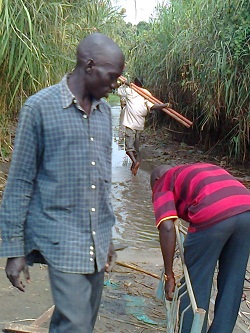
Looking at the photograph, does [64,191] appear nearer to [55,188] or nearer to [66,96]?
[55,188]

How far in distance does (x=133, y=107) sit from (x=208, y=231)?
6.39 meters

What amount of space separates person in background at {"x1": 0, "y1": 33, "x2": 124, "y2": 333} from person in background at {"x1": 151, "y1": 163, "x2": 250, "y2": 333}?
71cm

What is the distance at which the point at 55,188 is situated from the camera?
7.24ft

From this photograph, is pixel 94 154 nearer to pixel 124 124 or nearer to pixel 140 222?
pixel 140 222

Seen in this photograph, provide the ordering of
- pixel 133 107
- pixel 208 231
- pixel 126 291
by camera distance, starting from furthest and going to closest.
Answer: pixel 133 107
pixel 126 291
pixel 208 231

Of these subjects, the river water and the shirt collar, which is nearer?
the shirt collar

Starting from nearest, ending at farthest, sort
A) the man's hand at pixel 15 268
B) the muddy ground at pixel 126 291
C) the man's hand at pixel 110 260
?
1. the man's hand at pixel 15 268
2. the man's hand at pixel 110 260
3. the muddy ground at pixel 126 291

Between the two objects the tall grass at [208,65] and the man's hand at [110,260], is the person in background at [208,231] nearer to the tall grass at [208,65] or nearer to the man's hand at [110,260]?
the man's hand at [110,260]

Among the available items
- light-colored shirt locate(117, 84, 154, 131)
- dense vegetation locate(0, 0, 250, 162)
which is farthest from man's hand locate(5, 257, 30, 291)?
light-colored shirt locate(117, 84, 154, 131)

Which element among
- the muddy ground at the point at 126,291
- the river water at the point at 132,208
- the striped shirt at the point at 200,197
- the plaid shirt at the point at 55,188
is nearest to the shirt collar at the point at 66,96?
the plaid shirt at the point at 55,188

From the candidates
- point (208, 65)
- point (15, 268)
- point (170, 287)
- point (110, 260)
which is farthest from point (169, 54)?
point (15, 268)

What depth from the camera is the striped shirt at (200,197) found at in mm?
2826

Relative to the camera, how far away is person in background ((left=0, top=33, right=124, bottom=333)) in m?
2.17

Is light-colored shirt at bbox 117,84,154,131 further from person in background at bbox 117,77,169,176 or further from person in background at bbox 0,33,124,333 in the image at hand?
person in background at bbox 0,33,124,333
